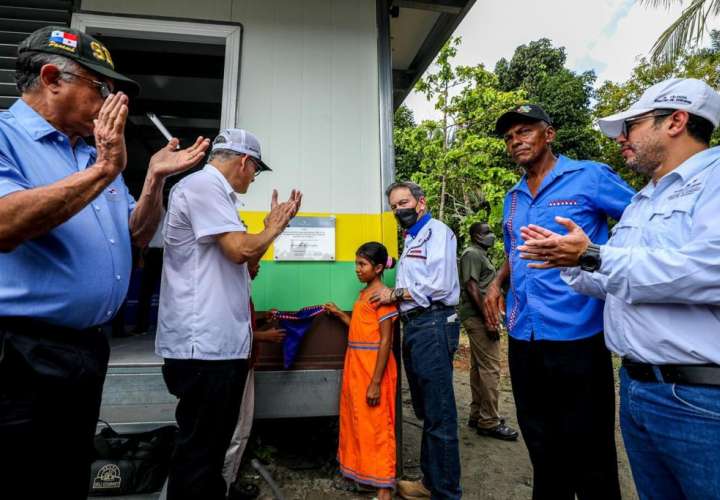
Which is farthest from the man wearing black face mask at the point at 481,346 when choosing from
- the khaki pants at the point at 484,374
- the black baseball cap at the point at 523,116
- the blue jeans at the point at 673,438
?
the blue jeans at the point at 673,438

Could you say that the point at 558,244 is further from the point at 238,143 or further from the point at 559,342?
the point at 238,143

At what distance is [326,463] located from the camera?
11.7ft

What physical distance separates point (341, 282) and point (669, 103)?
8.05 ft

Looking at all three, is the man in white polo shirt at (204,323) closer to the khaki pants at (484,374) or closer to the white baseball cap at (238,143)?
the white baseball cap at (238,143)

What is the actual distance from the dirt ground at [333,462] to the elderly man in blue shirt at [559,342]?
55.1 inches

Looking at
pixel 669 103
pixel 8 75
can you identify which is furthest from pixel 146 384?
pixel 669 103

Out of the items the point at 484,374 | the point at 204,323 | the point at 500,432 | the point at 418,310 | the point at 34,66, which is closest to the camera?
the point at 34,66

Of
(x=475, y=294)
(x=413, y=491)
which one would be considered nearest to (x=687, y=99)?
(x=413, y=491)

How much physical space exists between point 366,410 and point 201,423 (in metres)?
1.38

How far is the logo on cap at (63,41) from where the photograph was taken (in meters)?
1.41

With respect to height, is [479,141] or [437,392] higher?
[479,141]

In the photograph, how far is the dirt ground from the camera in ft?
10.3

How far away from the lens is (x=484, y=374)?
4.30m

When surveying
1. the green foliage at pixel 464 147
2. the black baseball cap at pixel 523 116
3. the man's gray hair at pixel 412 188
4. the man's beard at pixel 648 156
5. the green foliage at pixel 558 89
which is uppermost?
the green foliage at pixel 558 89
